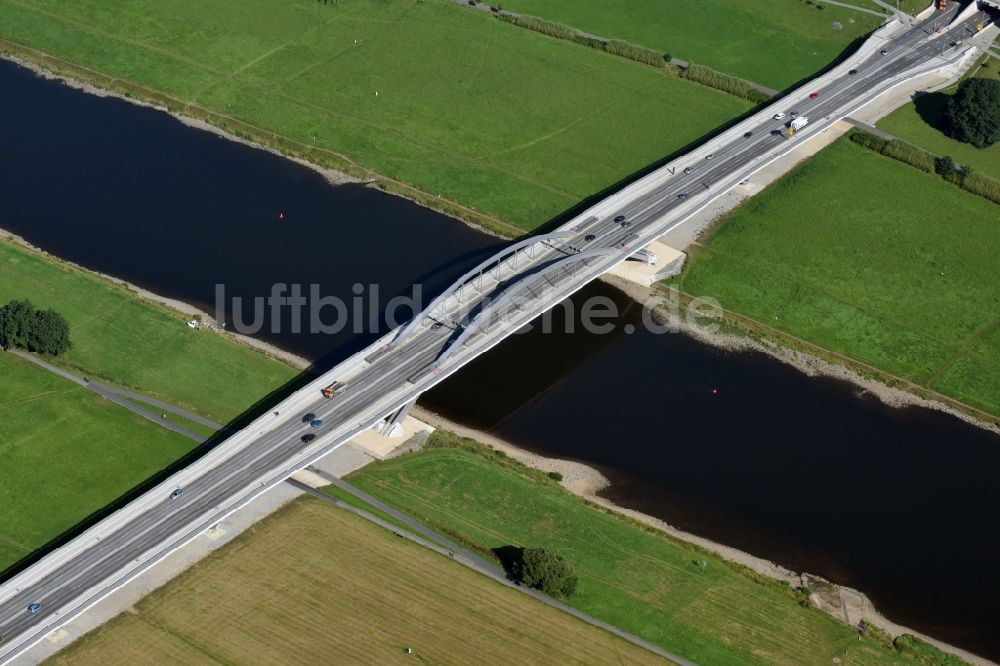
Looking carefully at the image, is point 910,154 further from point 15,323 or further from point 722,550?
point 15,323

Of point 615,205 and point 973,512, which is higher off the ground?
point 615,205

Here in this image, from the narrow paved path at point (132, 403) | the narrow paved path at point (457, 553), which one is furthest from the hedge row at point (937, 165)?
the narrow paved path at point (132, 403)

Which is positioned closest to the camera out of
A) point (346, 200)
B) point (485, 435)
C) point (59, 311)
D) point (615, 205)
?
point (485, 435)

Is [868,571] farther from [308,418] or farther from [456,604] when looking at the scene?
[308,418]

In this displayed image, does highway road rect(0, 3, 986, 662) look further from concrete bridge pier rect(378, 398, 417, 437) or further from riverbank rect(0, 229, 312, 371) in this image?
riverbank rect(0, 229, 312, 371)

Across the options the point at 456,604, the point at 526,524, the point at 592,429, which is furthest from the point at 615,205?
the point at 456,604

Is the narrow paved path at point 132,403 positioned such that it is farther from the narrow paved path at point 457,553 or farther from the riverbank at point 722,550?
Answer: the riverbank at point 722,550

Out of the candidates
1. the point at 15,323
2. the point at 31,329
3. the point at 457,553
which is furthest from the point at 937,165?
the point at 15,323

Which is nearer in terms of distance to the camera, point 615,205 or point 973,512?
point 973,512
